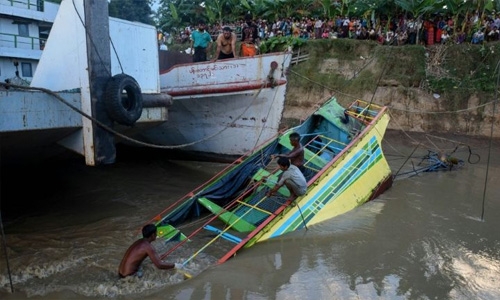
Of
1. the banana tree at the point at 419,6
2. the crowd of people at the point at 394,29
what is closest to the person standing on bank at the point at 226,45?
the crowd of people at the point at 394,29

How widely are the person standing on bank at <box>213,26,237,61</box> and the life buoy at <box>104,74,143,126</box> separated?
11.3 feet

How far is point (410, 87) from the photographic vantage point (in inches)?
579

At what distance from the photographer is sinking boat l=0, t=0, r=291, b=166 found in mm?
5695

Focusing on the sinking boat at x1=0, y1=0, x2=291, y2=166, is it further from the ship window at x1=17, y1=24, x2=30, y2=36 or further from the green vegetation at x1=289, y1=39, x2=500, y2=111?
the ship window at x1=17, y1=24, x2=30, y2=36

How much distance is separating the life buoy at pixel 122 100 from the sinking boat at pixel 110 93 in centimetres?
1

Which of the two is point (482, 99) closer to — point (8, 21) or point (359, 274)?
point (359, 274)

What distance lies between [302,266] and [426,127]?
415 inches

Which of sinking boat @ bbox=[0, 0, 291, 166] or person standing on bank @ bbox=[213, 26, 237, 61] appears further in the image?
person standing on bank @ bbox=[213, 26, 237, 61]

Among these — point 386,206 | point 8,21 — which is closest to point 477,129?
point 386,206

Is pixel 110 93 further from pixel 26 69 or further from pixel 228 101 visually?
pixel 26 69

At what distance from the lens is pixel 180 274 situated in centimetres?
488

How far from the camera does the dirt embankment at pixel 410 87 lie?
13.7 meters

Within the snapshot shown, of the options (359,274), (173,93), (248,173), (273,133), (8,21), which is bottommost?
(359,274)

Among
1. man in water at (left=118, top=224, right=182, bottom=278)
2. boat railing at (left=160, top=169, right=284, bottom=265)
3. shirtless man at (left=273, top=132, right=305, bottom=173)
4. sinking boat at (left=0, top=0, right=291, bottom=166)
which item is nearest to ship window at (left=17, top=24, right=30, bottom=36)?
sinking boat at (left=0, top=0, right=291, bottom=166)
